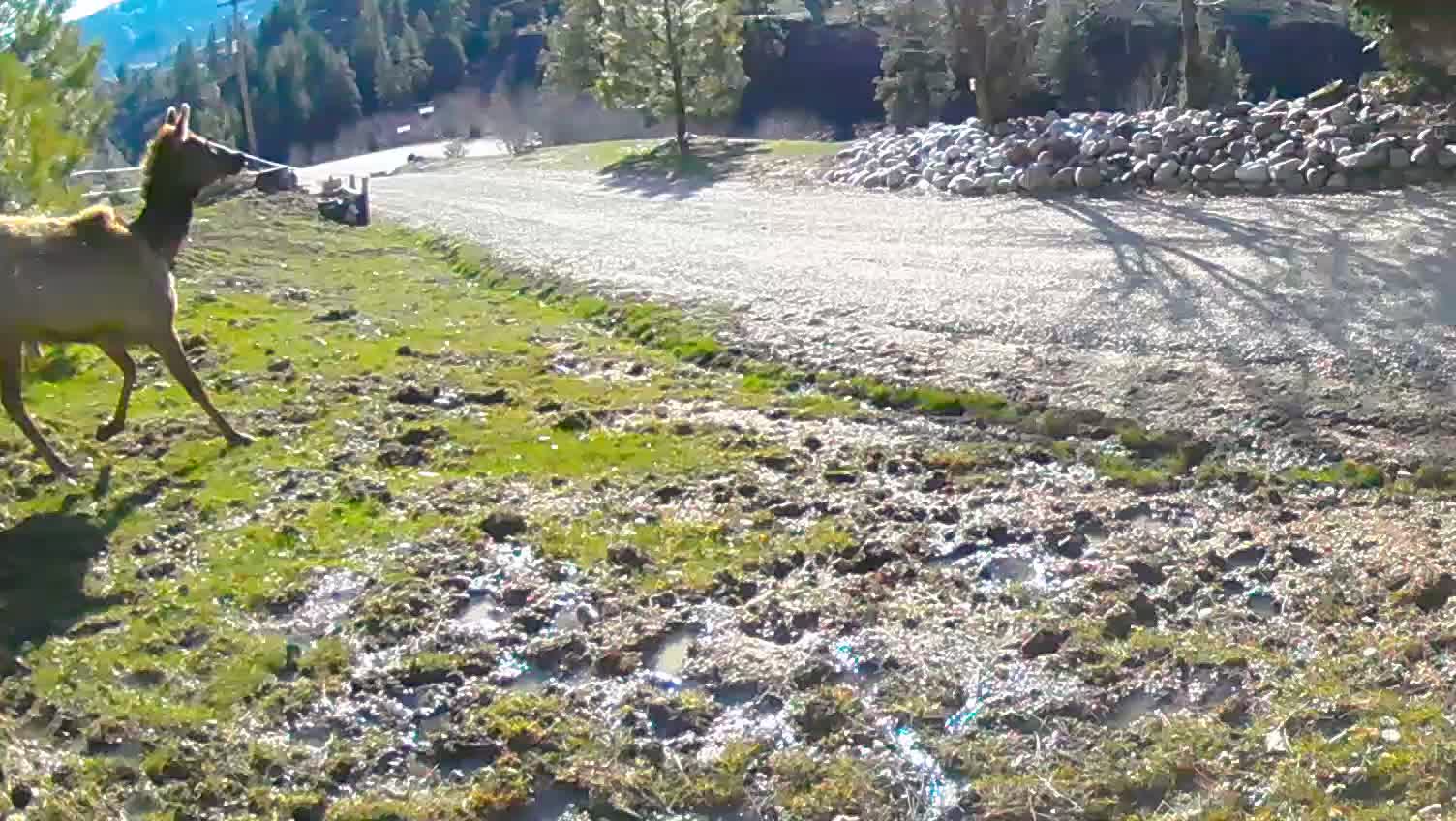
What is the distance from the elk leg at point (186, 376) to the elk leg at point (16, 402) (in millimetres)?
847

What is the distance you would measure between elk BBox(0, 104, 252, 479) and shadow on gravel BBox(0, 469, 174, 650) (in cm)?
84

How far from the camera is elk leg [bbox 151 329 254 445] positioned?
9.60 meters

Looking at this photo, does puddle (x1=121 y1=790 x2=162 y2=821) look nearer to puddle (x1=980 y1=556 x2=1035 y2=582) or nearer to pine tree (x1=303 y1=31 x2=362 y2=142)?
puddle (x1=980 y1=556 x2=1035 y2=582)

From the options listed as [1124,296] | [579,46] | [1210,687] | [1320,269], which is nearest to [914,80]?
[579,46]

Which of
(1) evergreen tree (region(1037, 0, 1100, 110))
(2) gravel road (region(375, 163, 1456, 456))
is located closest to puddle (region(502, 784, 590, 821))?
(2) gravel road (region(375, 163, 1456, 456))

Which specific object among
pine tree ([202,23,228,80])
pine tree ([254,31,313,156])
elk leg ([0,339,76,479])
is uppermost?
elk leg ([0,339,76,479])

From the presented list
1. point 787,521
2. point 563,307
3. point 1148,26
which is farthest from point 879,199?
point 1148,26

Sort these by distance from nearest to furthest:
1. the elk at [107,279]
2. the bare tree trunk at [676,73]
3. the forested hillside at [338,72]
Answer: the elk at [107,279] < the bare tree trunk at [676,73] < the forested hillside at [338,72]

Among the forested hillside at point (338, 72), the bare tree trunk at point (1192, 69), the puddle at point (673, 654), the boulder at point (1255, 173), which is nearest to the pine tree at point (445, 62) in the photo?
the forested hillside at point (338, 72)

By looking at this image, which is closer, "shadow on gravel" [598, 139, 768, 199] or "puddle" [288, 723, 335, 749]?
"puddle" [288, 723, 335, 749]

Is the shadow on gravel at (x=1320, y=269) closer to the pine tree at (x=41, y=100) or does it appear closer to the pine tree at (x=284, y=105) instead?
the pine tree at (x=41, y=100)

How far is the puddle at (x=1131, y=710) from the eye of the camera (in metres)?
5.31

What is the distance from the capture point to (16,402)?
29.8 feet

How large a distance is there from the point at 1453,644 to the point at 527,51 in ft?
329
